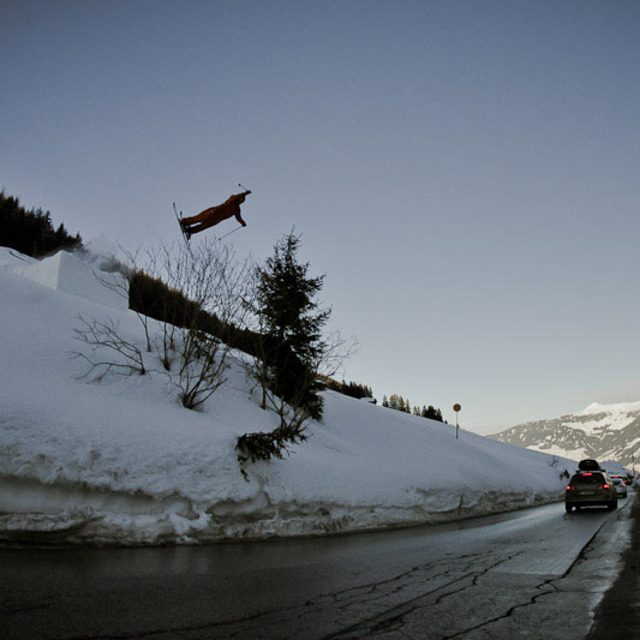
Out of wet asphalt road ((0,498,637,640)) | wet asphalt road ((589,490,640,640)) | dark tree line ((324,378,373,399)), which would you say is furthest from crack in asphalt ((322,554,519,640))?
dark tree line ((324,378,373,399))

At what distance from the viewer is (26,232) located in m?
38.4

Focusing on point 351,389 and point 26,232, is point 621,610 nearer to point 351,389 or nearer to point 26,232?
point 26,232

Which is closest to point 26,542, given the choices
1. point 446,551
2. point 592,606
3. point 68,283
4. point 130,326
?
point 446,551

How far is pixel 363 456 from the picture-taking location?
1969 cm

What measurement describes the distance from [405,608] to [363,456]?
594 inches

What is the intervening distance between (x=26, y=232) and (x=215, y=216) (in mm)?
26869

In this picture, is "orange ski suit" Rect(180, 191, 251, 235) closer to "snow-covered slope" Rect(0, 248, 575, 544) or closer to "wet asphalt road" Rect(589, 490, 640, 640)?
"snow-covered slope" Rect(0, 248, 575, 544)

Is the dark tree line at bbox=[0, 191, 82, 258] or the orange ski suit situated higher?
the dark tree line at bbox=[0, 191, 82, 258]

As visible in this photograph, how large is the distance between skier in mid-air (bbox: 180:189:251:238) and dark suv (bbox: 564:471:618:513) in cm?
1655

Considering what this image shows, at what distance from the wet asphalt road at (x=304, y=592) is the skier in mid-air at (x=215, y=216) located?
11.4 meters

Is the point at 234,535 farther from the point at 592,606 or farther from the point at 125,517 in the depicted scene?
the point at 592,606

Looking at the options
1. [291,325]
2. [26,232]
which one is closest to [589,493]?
[291,325]

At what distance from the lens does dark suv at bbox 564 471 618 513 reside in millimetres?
20547

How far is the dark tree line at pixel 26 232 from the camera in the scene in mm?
36750
